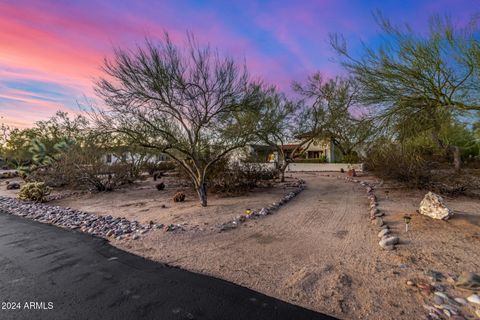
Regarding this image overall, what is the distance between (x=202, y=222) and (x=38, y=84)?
10.0m

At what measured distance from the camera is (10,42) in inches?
293

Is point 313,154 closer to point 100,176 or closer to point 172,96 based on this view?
point 100,176

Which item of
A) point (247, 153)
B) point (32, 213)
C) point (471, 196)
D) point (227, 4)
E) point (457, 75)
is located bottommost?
point (32, 213)

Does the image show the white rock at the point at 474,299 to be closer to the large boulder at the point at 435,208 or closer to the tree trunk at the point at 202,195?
the large boulder at the point at 435,208

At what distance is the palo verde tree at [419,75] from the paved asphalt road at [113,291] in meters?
5.61

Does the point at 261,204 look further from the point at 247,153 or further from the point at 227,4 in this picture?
the point at 227,4

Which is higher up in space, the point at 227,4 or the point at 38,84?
the point at 227,4

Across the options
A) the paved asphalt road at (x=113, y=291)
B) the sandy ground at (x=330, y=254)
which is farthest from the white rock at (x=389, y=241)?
the paved asphalt road at (x=113, y=291)

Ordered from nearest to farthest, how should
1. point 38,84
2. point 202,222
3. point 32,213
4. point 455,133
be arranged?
1. point 202,222
2. point 455,133
3. point 32,213
4. point 38,84

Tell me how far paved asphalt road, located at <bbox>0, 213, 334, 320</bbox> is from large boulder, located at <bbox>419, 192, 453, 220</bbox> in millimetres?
4593

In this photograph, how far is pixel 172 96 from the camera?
291 inches

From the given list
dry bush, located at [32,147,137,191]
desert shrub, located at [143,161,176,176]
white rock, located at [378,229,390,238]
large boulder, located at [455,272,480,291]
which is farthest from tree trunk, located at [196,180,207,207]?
desert shrub, located at [143,161,176,176]

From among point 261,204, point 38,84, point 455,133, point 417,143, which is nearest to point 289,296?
point 261,204

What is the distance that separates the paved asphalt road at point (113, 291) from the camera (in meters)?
2.60
